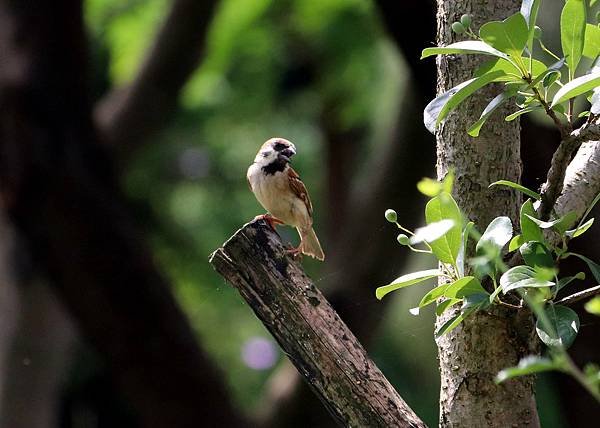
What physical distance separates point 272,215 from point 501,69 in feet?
4.82

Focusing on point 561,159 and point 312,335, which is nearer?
point 561,159

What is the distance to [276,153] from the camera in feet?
10.3

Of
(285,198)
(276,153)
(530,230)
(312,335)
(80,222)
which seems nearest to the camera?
(530,230)

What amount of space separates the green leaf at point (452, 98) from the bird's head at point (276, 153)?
140cm

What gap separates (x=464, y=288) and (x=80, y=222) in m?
3.65

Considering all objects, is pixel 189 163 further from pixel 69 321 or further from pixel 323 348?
pixel 323 348

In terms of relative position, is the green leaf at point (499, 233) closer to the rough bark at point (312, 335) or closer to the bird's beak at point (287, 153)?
the rough bark at point (312, 335)

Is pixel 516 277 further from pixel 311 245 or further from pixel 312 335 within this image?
pixel 311 245

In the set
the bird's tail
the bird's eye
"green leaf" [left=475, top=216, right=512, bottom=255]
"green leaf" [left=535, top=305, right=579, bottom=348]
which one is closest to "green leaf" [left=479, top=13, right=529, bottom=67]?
"green leaf" [left=475, top=216, right=512, bottom=255]

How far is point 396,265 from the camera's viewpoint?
17.6ft

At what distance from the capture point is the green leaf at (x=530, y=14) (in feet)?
5.03

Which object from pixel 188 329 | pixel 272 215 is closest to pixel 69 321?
pixel 188 329

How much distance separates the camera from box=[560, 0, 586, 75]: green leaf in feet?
5.15

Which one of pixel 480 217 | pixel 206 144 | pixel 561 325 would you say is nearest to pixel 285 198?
pixel 480 217
